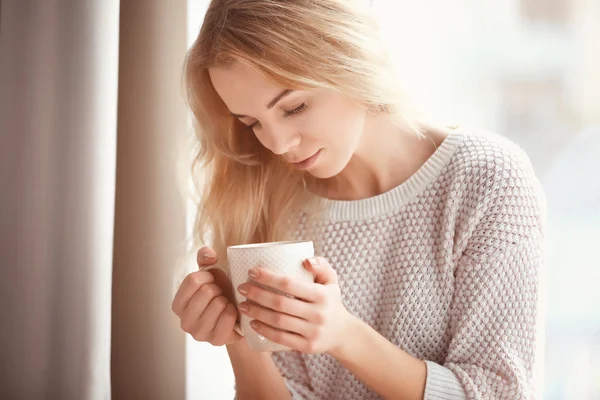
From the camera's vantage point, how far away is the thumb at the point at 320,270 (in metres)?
0.84

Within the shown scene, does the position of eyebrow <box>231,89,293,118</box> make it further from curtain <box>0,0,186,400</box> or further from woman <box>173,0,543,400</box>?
curtain <box>0,0,186,400</box>

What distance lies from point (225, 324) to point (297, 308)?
0.49ft

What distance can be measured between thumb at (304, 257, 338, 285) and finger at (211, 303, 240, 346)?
14cm

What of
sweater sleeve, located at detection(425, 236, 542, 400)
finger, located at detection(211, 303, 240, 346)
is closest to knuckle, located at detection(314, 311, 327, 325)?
finger, located at detection(211, 303, 240, 346)

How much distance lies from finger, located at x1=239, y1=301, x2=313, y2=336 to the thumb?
6 centimetres

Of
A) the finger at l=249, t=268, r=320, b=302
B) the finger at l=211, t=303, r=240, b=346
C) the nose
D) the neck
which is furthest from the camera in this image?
the neck

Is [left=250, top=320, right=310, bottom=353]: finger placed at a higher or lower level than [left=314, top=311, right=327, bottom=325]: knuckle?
lower

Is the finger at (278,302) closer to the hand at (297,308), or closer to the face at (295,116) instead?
the hand at (297,308)

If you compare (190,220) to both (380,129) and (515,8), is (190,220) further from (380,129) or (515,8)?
(515,8)

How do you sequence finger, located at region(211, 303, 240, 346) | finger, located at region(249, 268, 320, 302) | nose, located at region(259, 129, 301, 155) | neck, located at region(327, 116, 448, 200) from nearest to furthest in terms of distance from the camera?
finger, located at region(249, 268, 320, 302) < finger, located at region(211, 303, 240, 346) < nose, located at region(259, 129, 301, 155) < neck, located at region(327, 116, 448, 200)

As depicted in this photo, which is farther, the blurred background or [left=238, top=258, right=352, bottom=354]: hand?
the blurred background

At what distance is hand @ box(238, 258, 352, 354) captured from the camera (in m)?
0.81

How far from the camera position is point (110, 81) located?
49.6 inches

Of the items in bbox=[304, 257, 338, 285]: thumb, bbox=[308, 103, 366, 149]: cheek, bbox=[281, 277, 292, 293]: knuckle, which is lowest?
bbox=[281, 277, 292, 293]: knuckle
